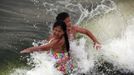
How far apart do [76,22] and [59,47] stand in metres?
4.31

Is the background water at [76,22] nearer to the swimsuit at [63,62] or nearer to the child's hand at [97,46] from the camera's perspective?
the child's hand at [97,46]

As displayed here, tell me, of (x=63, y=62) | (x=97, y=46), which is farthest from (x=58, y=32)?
(x=97, y=46)

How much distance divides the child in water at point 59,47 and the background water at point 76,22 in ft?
1.92

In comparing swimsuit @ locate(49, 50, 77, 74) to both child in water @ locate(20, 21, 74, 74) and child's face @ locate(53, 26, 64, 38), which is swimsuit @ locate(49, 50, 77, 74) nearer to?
child in water @ locate(20, 21, 74, 74)

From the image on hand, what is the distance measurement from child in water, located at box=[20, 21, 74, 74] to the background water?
0.58m

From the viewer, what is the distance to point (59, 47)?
715 cm

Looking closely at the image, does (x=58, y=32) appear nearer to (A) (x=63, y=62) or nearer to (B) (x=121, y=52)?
(A) (x=63, y=62)

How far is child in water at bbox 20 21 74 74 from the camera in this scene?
22.7 feet

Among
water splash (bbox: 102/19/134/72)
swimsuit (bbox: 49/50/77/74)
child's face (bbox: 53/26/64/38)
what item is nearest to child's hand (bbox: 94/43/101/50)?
water splash (bbox: 102/19/134/72)

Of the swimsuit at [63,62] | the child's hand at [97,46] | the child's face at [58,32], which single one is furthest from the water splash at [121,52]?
the child's face at [58,32]

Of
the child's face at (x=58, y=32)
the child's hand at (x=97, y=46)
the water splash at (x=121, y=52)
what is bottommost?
the water splash at (x=121, y=52)

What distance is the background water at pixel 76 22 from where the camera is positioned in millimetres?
7973

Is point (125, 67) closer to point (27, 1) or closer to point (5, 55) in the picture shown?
point (5, 55)

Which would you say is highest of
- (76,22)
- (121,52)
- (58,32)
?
(58,32)
